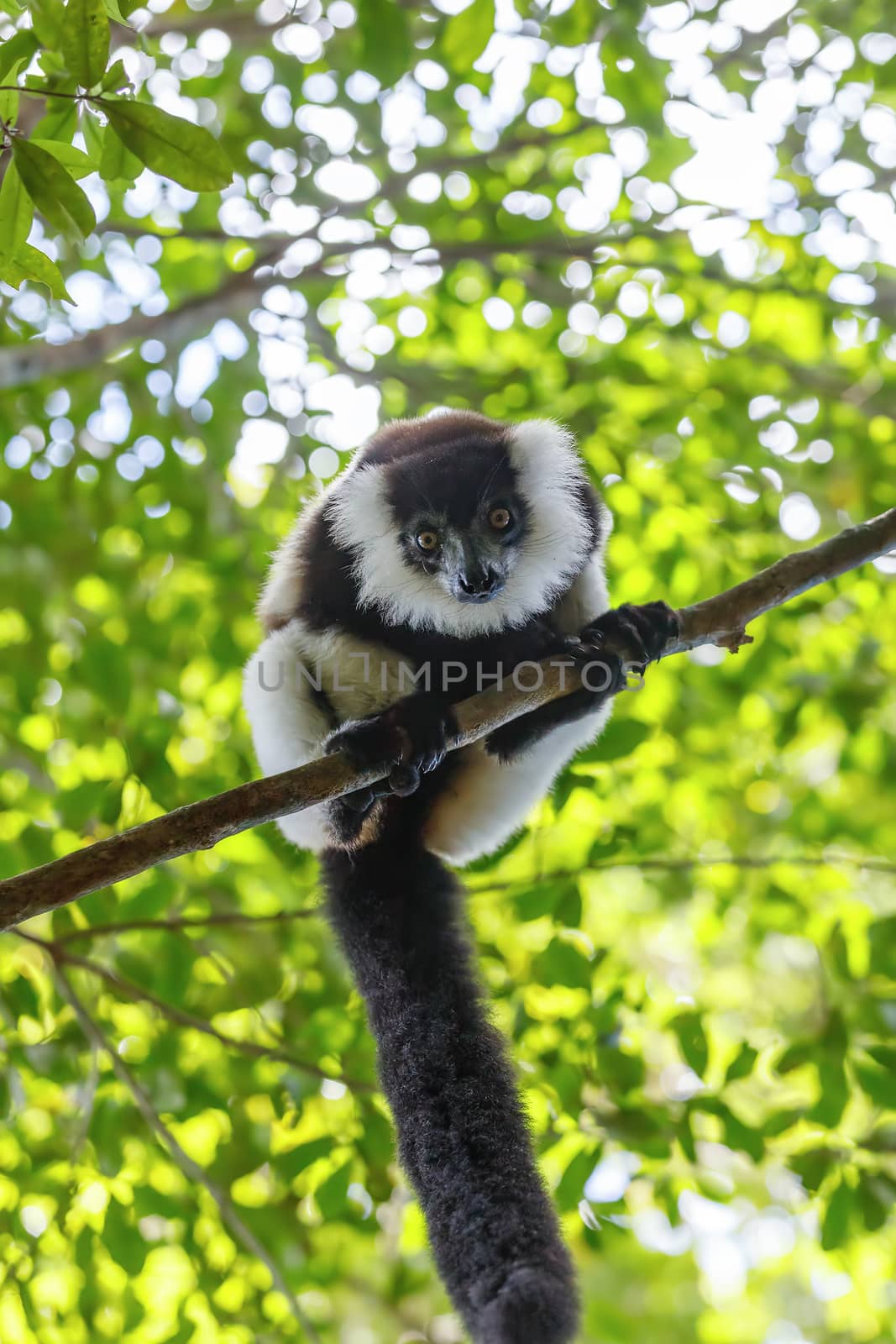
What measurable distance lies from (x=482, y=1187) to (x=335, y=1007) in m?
1.52

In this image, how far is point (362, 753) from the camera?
273 cm

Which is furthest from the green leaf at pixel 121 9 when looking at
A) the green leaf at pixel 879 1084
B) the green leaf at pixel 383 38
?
the green leaf at pixel 879 1084

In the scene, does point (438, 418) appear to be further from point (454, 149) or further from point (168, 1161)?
point (168, 1161)

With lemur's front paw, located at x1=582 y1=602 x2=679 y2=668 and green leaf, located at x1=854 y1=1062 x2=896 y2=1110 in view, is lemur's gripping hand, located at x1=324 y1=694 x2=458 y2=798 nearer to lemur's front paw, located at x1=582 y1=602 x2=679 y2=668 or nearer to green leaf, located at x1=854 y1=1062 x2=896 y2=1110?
lemur's front paw, located at x1=582 y1=602 x2=679 y2=668

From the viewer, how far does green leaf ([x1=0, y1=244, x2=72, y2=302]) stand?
204 cm

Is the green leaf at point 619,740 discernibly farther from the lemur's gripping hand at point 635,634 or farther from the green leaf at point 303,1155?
the green leaf at point 303,1155

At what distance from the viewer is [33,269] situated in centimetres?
205

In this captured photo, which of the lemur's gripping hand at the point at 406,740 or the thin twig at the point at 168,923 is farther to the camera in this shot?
the thin twig at the point at 168,923

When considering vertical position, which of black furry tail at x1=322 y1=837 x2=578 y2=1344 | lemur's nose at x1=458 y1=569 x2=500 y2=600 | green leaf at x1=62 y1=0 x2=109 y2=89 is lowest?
black furry tail at x1=322 y1=837 x2=578 y2=1344

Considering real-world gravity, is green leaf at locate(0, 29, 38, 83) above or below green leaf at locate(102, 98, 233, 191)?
above

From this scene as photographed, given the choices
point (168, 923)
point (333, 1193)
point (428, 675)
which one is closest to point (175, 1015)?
point (168, 923)

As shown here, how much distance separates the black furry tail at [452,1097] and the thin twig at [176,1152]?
0.80 meters

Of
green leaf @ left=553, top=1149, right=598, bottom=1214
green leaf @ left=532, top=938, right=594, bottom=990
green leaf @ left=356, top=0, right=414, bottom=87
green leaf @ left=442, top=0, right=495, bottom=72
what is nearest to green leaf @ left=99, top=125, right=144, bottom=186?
green leaf @ left=356, top=0, right=414, bottom=87

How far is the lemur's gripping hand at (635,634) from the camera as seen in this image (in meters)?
3.15
